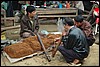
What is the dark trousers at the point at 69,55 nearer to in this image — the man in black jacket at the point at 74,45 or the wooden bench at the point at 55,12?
the man in black jacket at the point at 74,45

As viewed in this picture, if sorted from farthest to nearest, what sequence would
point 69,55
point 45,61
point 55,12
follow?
point 55,12 → point 45,61 → point 69,55

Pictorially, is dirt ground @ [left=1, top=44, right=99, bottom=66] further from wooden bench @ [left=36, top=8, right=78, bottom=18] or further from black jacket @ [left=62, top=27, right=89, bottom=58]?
wooden bench @ [left=36, top=8, right=78, bottom=18]

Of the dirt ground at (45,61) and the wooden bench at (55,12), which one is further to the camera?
Result: the wooden bench at (55,12)

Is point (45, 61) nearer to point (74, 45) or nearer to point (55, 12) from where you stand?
point (74, 45)

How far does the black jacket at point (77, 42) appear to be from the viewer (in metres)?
4.76

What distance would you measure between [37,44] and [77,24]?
1.10 m

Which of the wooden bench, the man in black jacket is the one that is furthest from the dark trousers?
the wooden bench

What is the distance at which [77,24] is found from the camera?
16.9 feet

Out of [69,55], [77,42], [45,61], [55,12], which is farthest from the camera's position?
[55,12]

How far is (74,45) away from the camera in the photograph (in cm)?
484

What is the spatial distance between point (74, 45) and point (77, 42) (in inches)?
4.0

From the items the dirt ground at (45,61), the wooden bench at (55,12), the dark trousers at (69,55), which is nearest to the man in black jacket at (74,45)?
the dark trousers at (69,55)

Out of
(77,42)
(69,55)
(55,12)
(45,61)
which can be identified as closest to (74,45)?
(77,42)

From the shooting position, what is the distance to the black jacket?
15.6 ft
